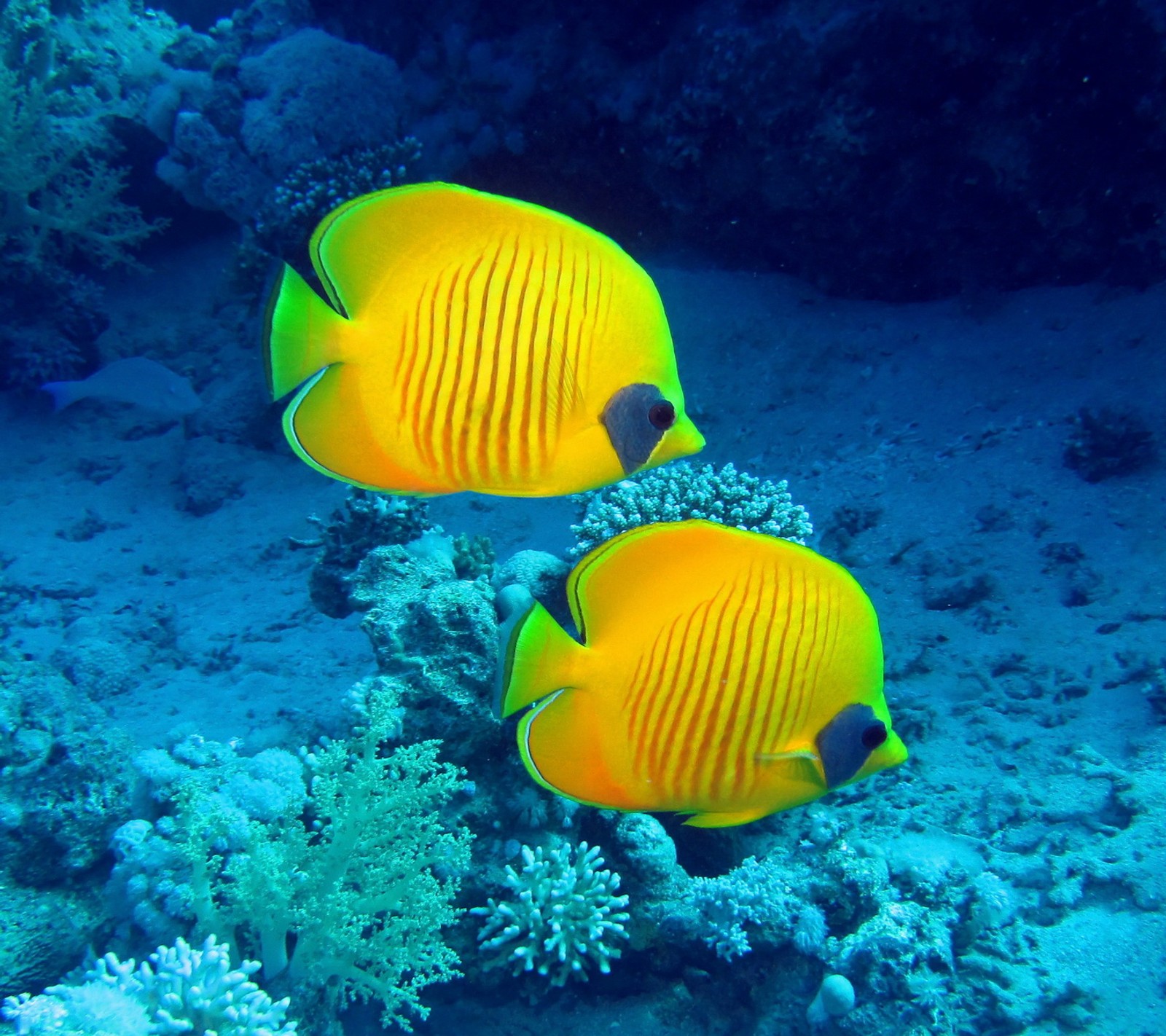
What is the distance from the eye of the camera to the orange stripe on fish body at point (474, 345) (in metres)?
1.40

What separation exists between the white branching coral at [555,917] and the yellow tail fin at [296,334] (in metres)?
2.41

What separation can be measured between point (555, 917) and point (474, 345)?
2.56 meters

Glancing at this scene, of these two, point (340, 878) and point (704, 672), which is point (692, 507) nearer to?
point (340, 878)

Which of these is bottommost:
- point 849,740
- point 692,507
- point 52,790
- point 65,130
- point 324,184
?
point 52,790

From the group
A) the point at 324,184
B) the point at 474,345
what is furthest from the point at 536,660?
the point at 324,184

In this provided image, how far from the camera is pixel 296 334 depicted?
1399 mm

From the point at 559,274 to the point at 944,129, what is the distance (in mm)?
6941

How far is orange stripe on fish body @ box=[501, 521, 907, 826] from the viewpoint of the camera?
1.55 m

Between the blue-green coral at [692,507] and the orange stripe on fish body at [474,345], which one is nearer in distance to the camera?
the orange stripe on fish body at [474,345]

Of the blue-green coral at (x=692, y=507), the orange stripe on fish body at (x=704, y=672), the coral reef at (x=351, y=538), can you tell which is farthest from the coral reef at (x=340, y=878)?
the coral reef at (x=351, y=538)

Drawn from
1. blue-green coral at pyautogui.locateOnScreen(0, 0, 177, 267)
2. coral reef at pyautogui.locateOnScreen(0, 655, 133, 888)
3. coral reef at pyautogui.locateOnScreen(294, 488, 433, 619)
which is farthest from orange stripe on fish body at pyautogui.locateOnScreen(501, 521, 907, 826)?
blue-green coral at pyautogui.locateOnScreen(0, 0, 177, 267)

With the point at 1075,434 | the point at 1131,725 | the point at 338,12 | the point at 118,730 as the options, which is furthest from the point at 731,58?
the point at 118,730

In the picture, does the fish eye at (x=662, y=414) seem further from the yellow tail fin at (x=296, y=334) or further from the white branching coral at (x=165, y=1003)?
the white branching coral at (x=165, y=1003)

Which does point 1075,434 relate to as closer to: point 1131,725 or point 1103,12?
point 1131,725
